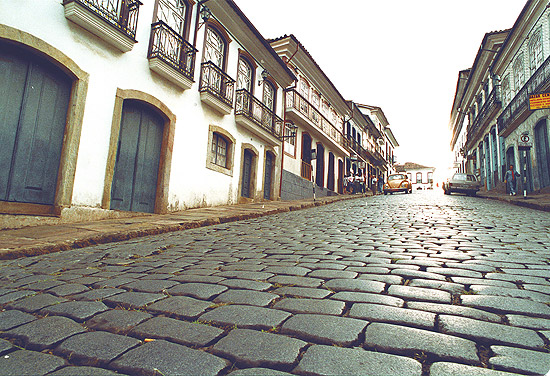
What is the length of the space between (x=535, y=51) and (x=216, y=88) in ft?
50.8

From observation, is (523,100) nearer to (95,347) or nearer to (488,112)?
(488,112)

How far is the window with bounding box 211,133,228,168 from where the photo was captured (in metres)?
11.6

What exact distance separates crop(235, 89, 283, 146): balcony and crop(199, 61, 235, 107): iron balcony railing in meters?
0.61

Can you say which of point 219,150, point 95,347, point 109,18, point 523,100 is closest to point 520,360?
point 95,347

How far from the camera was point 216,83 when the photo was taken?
11.2 meters

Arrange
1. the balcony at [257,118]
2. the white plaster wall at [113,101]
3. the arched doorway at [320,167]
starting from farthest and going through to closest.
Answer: the arched doorway at [320,167] → the balcony at [257,118] → the white plaster wall at [113,101]

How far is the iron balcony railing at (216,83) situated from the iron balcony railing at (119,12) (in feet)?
9.10

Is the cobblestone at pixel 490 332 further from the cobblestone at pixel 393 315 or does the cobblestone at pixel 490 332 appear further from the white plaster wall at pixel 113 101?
the white plaster wall at pixel 113 101

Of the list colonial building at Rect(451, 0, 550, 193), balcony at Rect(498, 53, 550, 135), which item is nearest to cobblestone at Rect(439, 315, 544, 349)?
colonial building at Rect(451, 0, 550, 193)

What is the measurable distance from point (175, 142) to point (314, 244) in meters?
6.29

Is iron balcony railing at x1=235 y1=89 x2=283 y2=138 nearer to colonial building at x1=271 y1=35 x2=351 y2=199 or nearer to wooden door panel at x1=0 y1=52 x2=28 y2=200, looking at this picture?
colonial building at x1=271 y1=35 x2=351 y2=199

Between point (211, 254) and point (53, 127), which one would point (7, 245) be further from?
point (53, 127)

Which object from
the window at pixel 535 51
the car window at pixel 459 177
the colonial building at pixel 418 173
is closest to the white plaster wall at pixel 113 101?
the car window at pixel 459 177

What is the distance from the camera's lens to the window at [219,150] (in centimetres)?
1161
